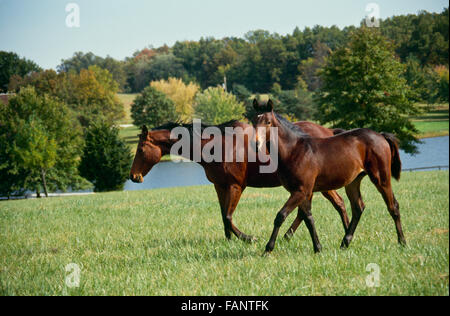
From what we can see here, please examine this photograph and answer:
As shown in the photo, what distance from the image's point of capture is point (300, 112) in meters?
80.2

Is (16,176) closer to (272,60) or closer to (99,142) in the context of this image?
(99,142)

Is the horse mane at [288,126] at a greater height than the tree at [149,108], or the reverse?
the horse mane at [288,126]

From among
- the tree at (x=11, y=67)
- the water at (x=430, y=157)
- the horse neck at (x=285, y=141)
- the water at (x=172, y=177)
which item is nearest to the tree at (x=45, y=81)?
the tree at (x=11, y=67)

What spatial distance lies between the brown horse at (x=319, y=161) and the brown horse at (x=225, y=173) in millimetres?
1432

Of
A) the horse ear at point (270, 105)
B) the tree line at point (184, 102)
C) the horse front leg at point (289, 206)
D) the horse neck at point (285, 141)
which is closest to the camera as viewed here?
the horse ear at point (270, 105)

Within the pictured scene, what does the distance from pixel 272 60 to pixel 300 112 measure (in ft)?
121

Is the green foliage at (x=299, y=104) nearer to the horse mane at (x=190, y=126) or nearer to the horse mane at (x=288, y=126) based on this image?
the horse mane at (x=190, y=126)

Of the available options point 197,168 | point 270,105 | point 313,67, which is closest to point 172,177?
point 197,168

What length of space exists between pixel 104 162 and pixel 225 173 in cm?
3314

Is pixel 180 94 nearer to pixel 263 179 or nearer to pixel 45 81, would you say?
pixel 45 81

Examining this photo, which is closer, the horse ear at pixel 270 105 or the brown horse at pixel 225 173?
the horse ear at pixel 270 105

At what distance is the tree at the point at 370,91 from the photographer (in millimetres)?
31016

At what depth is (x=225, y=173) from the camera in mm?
7836
